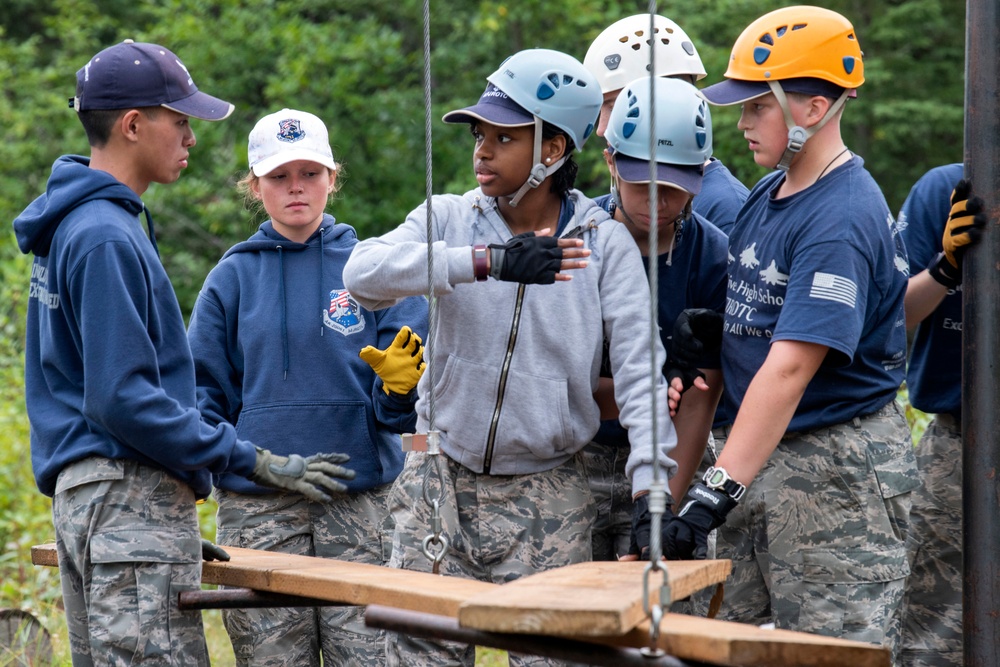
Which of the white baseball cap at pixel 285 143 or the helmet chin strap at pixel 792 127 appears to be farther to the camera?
the white baseball cap at pixel 285 143

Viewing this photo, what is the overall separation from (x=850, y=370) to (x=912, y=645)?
164 centimetres

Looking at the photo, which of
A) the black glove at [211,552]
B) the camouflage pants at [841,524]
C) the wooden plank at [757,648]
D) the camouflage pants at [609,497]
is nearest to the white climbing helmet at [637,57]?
the camouflage pants at [609,497]

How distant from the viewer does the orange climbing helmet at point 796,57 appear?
3.57 metres

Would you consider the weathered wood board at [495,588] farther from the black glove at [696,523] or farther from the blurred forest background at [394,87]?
the blurred forest background at [394,87]

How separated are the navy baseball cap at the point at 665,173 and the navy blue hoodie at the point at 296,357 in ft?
3.48

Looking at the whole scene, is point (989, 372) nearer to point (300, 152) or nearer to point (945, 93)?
point (300, 152)

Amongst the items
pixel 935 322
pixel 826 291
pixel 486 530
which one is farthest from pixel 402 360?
pixel 935 322

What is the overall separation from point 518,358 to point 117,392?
1.17 meters

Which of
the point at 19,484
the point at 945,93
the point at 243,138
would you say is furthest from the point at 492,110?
the point at 945,93

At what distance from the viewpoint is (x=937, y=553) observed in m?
4.57

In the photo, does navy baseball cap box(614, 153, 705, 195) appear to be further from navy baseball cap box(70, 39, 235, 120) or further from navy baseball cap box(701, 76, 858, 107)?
navy baseball cap box(70, 39, 235, 120)

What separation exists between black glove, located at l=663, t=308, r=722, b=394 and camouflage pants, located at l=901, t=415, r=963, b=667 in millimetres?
1257

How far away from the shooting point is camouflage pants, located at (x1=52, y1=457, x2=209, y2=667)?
11.0 ft

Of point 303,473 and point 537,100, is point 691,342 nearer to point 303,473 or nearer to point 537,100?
point 537,100
